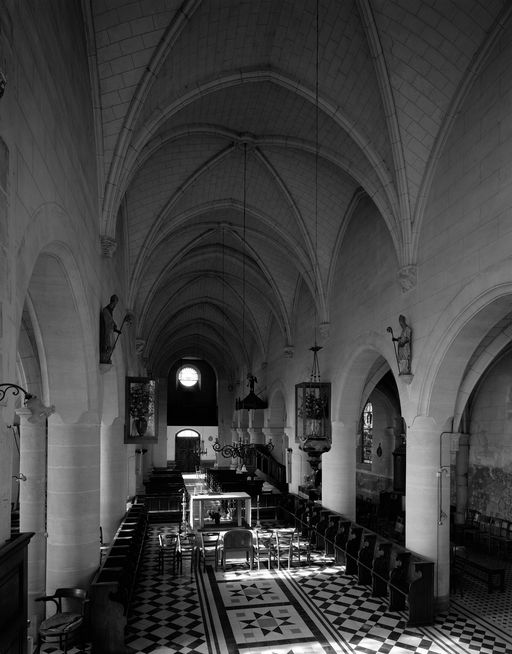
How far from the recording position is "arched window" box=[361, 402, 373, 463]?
25258 mm

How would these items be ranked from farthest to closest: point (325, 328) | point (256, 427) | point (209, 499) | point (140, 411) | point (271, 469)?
point (256, 427), point (271, 469), point (325, 328), point (209, 499), point (140, 411)

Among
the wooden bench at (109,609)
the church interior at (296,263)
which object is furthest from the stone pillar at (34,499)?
the wooden bench at (109,609)

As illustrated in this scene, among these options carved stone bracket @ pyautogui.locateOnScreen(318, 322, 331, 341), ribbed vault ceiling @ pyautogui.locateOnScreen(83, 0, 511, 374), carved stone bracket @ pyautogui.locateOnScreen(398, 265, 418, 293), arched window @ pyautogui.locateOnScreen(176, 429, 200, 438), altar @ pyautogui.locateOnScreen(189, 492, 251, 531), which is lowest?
arched window @ pyautogui.locateOnScreen(176, 429, 200, 438)

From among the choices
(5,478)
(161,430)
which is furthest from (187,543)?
(161,430)

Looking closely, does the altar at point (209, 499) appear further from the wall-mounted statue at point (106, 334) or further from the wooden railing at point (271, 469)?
the wooden railing at point (271, 469)

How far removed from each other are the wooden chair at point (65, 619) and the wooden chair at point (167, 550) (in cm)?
420

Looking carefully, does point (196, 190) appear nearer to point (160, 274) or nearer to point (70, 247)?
point (160, 274)

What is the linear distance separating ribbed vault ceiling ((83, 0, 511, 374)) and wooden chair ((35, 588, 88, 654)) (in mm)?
6038

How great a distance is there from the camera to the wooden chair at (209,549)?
519 inches

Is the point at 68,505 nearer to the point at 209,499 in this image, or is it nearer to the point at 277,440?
the point at 209,499

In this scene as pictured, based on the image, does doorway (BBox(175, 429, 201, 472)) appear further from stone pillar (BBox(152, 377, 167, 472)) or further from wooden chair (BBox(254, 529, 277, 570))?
wooden chair (BBox(254, 529, 277, 570))

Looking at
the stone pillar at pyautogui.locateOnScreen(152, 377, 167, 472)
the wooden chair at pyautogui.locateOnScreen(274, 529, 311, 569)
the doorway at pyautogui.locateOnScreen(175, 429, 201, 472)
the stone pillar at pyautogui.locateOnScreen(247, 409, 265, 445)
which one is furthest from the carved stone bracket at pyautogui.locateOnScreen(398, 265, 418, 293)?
the doorway at pyautogui.locateOnScreen(175, 429, 201, 472)

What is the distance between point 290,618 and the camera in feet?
32.7

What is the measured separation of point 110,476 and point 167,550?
2630mm
